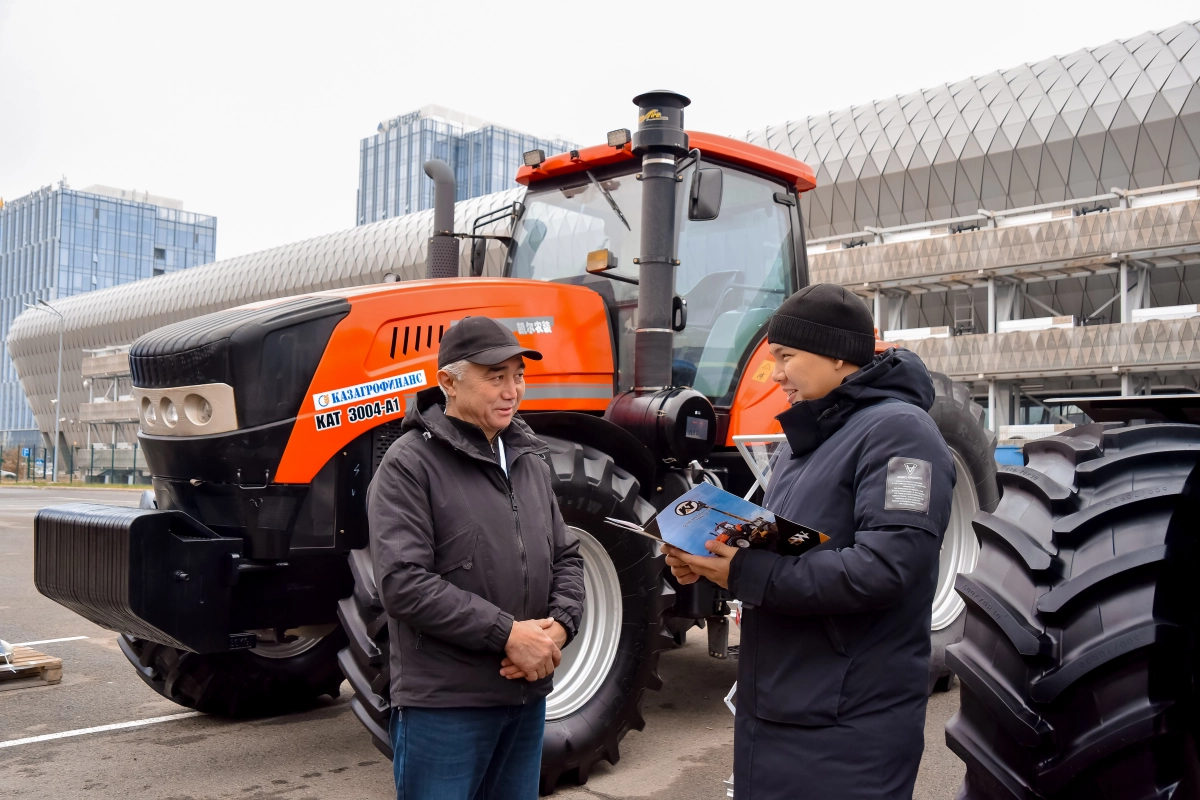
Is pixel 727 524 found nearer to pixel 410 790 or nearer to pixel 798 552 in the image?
pixel 798 552

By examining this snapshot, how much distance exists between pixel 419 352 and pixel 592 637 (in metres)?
1.38

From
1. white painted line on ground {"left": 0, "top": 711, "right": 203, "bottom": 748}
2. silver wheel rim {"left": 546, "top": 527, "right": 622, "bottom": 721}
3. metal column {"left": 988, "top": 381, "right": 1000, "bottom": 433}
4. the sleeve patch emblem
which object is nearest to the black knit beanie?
the sleeve patch emblem

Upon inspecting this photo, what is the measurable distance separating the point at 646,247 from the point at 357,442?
1539 mm

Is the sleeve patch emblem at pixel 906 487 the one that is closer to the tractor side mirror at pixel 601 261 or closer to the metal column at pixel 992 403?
the tractor side mirror at pixel 601 261

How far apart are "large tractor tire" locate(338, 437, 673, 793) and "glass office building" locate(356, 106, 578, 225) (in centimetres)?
5540

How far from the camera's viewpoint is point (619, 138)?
5.04m

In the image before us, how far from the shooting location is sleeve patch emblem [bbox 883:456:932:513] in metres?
2.05

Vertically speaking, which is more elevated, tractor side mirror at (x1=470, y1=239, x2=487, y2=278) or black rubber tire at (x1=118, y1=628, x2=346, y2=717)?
tractor side mirror at (x1=470, y1=239, x2=487, y2=278)

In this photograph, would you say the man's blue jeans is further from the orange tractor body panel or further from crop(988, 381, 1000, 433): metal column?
crop(988, 381, 1000, 433): metal column

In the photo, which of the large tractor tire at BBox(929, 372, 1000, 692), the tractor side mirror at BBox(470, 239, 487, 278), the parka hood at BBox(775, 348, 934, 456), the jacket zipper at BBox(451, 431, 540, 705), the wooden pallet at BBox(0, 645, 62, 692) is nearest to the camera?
the parka hood at BBox(775, 348, 934, 456)

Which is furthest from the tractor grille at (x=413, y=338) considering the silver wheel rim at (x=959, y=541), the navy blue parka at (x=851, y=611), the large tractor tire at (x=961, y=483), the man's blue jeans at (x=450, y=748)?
the silver wheel rim at (x=959, y=541)

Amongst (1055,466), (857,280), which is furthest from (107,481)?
(1055,466)

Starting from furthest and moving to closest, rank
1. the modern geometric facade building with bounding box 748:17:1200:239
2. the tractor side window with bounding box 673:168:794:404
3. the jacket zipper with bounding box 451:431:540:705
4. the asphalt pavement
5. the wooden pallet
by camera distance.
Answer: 1. the modern geometric facade building with bounding box 748:17:1200:239
2. the wooden pallet
3. the tractor side window with bounding box 673:168:794:404
4. the asphalt pavement
5. the jacket zipper with bounding box 451:431:540:705

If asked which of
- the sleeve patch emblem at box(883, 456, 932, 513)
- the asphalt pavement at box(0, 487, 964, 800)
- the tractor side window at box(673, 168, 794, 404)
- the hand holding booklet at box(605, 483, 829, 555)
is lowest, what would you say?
the asphalt pavement at box(0, 487, 964, 800)
